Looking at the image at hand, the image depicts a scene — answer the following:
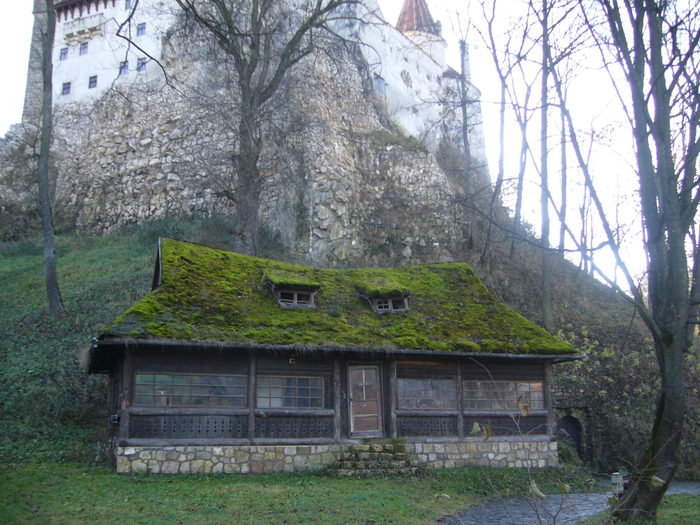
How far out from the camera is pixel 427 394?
15.0 metres

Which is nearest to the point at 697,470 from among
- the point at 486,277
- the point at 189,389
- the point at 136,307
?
the point at 486,277

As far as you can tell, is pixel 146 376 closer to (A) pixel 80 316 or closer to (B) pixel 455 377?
(B) pixel 455 377

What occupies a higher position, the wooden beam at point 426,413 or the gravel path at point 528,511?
the wooden beam at point 426,413

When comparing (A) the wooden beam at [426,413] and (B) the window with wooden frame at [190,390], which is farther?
(A) the wooden beam at [426,413]

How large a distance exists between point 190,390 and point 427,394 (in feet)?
18.9

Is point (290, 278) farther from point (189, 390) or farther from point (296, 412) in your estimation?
point (189, 390)

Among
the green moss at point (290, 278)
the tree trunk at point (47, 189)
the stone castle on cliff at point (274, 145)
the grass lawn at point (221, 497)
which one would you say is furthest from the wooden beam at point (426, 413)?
the stone castle on cliff at point (274, 145)

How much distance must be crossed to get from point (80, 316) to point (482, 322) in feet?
42.9

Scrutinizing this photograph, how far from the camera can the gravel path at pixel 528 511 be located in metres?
10.1

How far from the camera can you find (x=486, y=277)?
26453 mm

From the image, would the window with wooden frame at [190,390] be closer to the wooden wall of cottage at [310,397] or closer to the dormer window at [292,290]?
the wooden wall of cottage at [310,397]

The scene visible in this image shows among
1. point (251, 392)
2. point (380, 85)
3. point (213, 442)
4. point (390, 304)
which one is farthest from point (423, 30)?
point (213, 442)

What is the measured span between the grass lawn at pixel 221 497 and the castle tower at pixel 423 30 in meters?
40.6

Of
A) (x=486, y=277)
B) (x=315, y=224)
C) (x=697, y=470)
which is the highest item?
(x=315, y=224)
